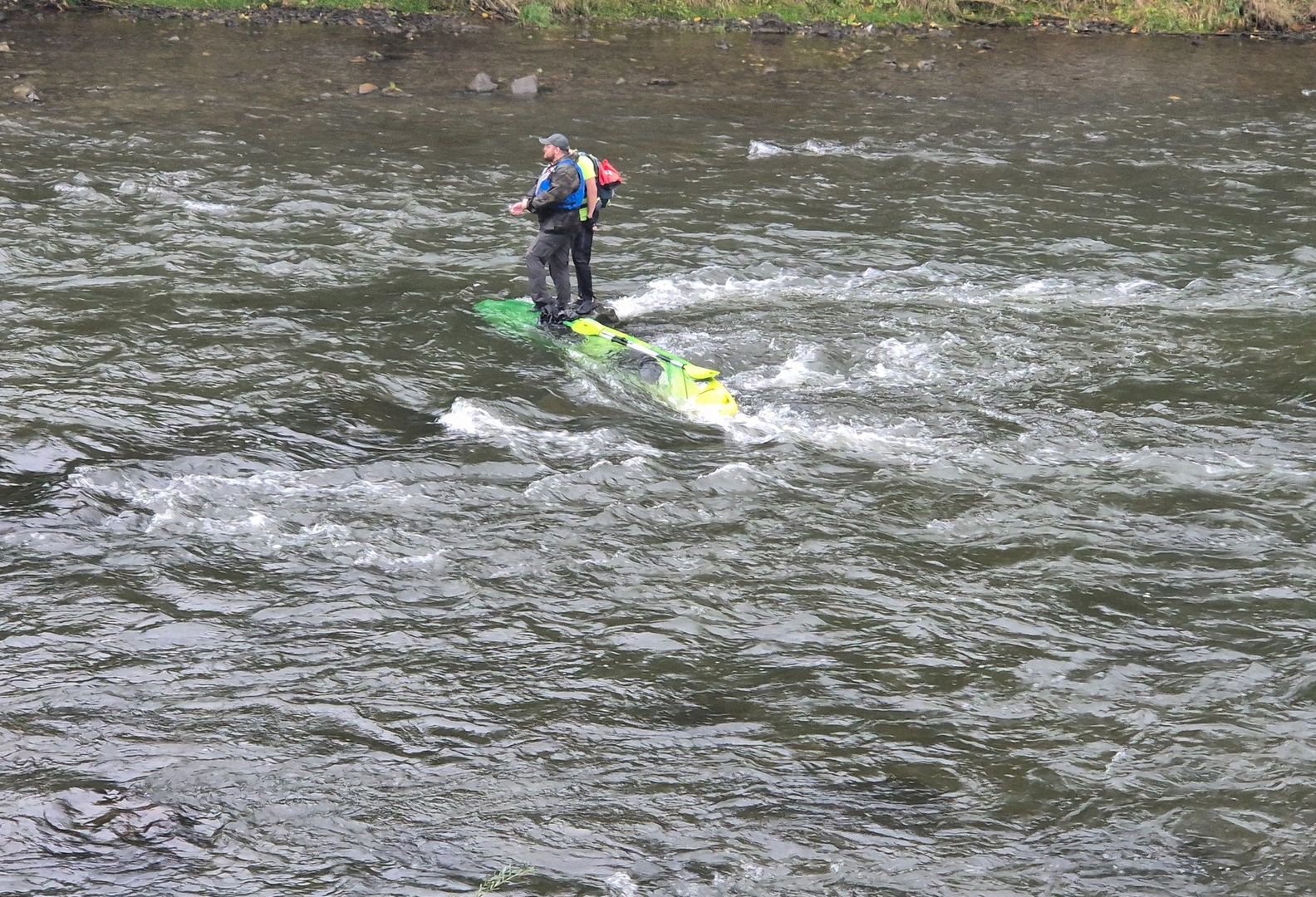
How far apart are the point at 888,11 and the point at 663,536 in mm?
21634

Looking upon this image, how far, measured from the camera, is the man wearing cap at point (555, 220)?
1158 centimetres

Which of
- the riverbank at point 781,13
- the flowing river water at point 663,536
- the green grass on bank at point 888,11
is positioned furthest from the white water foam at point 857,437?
the green grass on bank at point 888,11

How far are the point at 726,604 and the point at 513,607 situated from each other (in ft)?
4.29

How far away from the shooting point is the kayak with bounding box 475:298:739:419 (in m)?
10.3

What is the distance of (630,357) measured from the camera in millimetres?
11078

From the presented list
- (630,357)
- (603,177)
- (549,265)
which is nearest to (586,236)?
(549,265)

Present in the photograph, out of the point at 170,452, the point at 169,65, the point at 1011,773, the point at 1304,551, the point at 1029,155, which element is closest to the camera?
the point at 1011,773

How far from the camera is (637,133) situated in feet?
60.8

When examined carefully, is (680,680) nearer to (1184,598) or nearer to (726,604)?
(726,604)

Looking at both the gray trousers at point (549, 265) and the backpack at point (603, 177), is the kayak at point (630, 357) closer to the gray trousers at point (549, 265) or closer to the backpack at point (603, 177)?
the gray trousers at point (549, 265)

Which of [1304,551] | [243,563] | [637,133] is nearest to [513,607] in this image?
[243,563]

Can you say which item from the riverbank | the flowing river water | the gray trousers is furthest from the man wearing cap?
the riverbank

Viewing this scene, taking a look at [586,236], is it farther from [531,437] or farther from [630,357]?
[531,437]

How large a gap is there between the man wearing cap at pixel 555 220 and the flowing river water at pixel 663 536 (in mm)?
623
